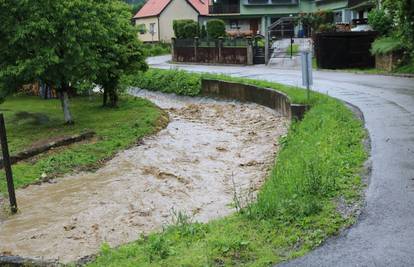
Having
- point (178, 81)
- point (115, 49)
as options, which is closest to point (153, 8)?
point (178, 81)

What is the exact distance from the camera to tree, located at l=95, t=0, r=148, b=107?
19.2 metres

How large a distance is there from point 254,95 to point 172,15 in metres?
44.2

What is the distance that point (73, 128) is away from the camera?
18703mm

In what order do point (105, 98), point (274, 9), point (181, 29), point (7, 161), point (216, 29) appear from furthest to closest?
point (274, 9) < point (181, 29) < point (216, 29) < point (105, 98) < point (7, 161)

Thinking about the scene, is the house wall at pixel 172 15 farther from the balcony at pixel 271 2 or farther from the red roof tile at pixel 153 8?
the balcony at pixel 271 2

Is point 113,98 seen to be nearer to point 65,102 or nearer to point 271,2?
point 65,102

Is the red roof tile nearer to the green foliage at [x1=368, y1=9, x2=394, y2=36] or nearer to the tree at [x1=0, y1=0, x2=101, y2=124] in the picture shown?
the green foliage at [x1=368, y1=9, x2=394, y2=36]

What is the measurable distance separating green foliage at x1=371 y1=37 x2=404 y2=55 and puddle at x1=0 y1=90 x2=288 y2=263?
25.8ft

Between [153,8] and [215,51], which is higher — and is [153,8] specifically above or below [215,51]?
above

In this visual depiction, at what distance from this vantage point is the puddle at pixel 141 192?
366 inches

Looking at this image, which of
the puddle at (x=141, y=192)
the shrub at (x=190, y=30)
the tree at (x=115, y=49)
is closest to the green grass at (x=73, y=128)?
the puddle at (x=141, y=192)

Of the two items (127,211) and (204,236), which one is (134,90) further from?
(204,236)

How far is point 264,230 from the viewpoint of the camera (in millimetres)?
6578

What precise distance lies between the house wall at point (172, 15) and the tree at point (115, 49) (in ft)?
137
